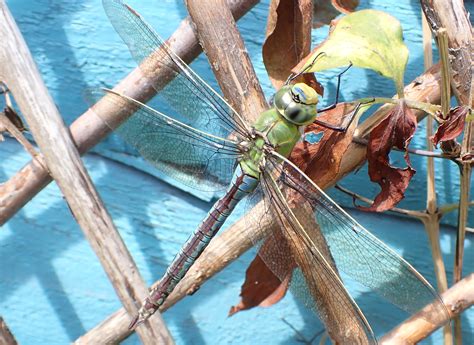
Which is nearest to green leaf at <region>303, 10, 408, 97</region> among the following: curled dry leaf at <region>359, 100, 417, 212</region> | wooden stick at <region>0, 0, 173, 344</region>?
curled dry leaf at <region>359, 100, 417, 212</region>

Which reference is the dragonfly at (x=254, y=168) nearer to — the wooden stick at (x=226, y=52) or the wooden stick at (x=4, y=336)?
the wooden stick at (x=226, y=52)

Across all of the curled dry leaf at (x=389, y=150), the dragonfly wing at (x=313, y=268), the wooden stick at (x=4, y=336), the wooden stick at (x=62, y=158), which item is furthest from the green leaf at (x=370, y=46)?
the wooden stick at (x=4, y=336)

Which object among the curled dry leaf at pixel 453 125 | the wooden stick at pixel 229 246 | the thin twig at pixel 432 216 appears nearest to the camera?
the curled dry leaf at pixel 453 125

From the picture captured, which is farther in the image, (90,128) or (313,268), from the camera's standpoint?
(90,128)

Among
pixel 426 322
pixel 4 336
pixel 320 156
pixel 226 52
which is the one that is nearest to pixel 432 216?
pixel 426 322

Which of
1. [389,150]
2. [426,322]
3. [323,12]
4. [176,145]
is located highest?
[323,12]

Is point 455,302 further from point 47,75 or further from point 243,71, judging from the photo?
point 47,75

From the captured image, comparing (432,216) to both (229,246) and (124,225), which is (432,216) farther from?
(124,225)
